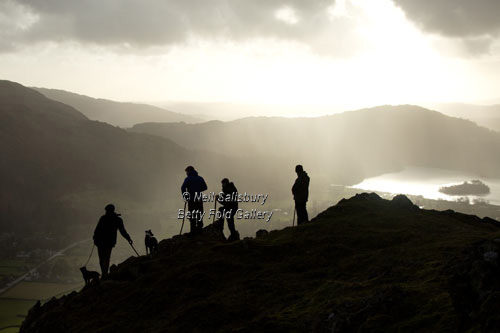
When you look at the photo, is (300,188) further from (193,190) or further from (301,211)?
(193,190)

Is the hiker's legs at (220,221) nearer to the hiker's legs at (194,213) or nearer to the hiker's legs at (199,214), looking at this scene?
the hiker's legs at (199,214)

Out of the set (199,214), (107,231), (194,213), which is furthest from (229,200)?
(107,231)

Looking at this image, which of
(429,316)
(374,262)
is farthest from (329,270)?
(429,316)

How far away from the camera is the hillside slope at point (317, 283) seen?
8125 mm

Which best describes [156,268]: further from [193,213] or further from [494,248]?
[494,248]

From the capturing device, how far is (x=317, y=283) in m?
13.4

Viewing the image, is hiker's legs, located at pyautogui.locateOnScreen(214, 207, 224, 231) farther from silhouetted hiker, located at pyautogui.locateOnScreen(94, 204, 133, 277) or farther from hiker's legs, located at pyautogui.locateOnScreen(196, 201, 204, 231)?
silhouetted hiker, located at pyautogui.locateOnScreen(94, 204, 133, 277)

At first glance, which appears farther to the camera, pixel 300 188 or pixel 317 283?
pixel 300 188

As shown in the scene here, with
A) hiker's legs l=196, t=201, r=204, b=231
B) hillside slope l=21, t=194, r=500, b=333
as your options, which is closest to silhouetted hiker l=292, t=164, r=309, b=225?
hillside slope l=21, t=194, r=500, b=333

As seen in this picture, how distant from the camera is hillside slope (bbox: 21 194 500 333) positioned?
812cm

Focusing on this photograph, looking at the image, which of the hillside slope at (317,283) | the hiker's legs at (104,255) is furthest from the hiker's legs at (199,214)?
the hiker's legs at (104,255)

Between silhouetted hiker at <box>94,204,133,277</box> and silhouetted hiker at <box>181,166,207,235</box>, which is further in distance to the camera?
silhouetted hiker at <box>181,166,207,235</box>

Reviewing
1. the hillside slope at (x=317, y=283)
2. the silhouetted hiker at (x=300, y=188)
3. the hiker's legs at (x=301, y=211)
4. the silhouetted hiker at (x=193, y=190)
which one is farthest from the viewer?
the hiker's legs at (x=301, y=211)

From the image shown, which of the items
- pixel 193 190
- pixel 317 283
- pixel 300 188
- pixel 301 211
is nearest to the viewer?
pixel 317 283
